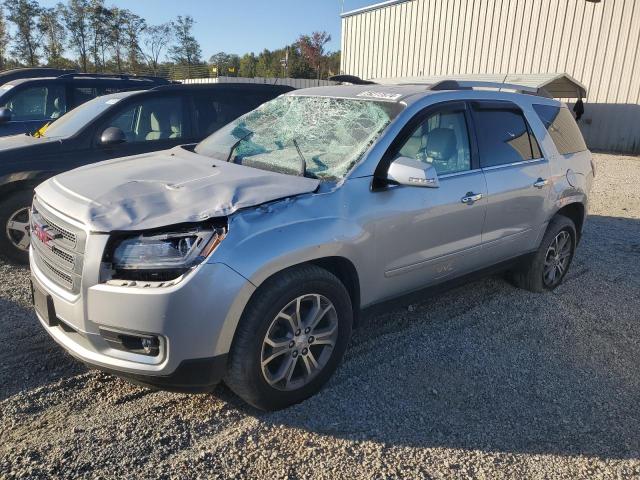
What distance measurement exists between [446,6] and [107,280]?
2482 cm

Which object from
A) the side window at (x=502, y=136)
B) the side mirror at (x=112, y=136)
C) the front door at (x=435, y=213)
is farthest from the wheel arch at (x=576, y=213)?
the side mirror at (x=112, y=136)

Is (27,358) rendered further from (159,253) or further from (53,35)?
(53,35)

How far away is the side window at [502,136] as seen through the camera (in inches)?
160

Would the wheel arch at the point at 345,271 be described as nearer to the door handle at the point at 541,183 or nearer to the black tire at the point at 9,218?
the door handle at the point at 541,183

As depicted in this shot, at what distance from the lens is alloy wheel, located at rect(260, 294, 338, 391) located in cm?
285

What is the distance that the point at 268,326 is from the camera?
274 cm

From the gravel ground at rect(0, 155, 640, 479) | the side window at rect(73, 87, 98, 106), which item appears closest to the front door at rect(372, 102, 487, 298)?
the gravel ground at rect(0, 155, 640, 479)

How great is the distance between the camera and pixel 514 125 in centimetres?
438

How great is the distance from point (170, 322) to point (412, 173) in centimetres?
164

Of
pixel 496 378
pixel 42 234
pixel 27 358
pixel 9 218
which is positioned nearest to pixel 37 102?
pixel 9 218

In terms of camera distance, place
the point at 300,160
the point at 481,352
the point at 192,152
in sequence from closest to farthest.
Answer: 1. the point at 300,160
2. the point at 481,352
3. the point at 192,152

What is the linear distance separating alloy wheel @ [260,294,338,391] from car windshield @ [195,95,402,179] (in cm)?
83

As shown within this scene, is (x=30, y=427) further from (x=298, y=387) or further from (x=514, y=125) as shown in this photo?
(x=514, y=125)

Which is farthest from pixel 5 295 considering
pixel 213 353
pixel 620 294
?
pixel 620 294
